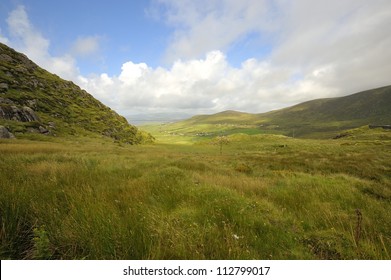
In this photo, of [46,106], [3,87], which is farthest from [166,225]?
[46,106]

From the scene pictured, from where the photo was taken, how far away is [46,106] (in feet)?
226

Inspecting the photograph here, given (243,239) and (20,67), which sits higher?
(20,67)

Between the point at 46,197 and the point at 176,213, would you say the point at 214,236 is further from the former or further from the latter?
the point at 46,197

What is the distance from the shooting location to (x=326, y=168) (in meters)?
19.2

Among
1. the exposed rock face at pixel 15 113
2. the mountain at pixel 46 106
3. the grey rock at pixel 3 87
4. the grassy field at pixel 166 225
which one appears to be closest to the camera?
the grassy field at pixel 166 225

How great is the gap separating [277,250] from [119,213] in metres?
2.77

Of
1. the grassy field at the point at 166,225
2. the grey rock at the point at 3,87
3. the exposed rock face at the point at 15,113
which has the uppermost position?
the grey rock at the point at 3,87

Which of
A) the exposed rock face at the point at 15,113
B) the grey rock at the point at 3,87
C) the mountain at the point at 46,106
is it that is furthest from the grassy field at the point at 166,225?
the grey rock at the point at 3,87

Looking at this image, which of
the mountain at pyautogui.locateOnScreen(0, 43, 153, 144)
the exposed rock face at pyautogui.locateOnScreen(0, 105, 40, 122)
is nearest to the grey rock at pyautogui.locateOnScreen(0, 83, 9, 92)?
the mountain at pyautogui.locateOnScreen(0, 43, 153, 144)

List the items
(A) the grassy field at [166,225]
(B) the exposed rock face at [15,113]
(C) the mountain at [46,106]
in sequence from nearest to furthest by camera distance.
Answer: (A) the grassy field at [166,225]
(B) the exposed rock face at [15,113]
(C) the mountain at [46,106]

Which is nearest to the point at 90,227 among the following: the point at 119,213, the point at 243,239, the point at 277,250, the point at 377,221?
the point at 119,213

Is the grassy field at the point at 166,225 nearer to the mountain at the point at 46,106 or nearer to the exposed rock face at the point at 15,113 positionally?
the mountain at the point at 46,106

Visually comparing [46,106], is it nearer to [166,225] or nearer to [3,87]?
[3,87]

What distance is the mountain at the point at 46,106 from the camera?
50.1 metres
